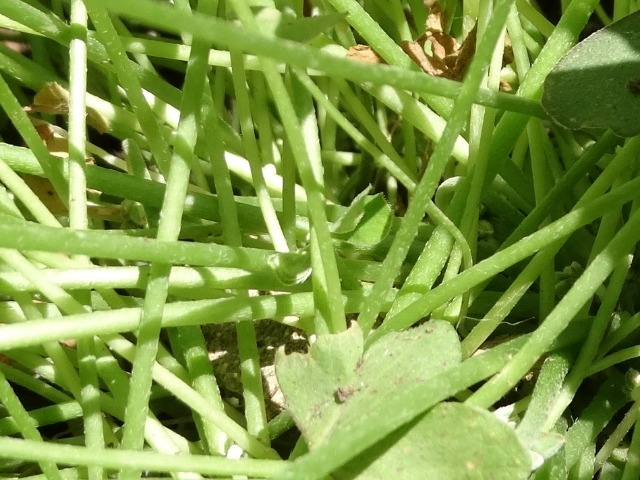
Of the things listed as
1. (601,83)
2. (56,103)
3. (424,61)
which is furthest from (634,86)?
(56,103)

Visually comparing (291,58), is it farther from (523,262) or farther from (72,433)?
(72,433)

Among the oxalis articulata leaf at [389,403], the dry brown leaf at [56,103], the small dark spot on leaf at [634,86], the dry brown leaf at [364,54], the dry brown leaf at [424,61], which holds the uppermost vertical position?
the dry brown leaf at [56,103]

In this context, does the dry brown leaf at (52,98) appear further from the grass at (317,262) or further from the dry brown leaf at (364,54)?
the dry brown leaf at (364,54)

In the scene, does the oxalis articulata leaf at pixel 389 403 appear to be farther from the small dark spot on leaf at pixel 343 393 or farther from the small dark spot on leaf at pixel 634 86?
the small dark spot on leaf at pixel 634 86

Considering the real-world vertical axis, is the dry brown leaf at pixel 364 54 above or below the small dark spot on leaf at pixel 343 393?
above

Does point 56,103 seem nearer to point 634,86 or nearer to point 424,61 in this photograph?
point 424,61

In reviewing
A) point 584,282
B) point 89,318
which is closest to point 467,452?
point 584,282

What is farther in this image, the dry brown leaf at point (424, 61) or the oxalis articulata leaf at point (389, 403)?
the dry brown leaf at point (424, 61)

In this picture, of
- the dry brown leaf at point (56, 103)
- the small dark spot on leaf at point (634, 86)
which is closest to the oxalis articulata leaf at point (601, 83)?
the small dark spot on leaf at point (634, 86)
